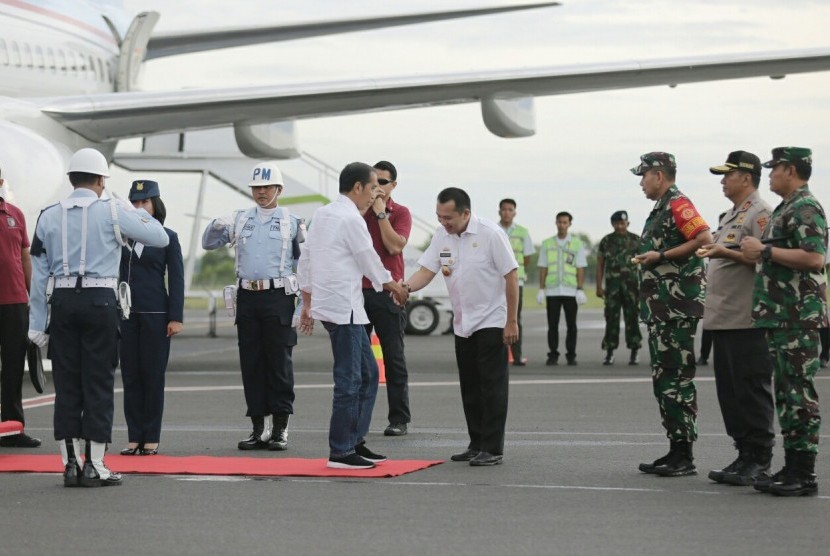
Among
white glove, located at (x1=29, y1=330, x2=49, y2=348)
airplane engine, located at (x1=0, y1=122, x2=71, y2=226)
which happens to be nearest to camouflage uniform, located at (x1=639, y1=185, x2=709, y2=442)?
white glove, located at (x1=29, y1=330, x2=49, y2=348)

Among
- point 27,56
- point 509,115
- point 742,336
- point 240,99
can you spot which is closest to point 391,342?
point 742,336

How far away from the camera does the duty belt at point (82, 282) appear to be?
805 centimetres

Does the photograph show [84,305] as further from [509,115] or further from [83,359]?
[509,115]

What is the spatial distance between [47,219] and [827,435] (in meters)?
5.68

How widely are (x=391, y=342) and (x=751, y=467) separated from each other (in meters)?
3.51

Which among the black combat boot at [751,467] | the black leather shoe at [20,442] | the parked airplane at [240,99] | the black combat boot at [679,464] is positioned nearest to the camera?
the black combat boot at [751,467]

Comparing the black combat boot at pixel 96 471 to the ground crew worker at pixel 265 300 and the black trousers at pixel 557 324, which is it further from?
the black trousers at pixel 557 324

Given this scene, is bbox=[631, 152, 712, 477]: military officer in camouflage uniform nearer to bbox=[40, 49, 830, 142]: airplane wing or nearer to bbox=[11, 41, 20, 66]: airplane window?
bbox=[40, 49, 830, 142]: airplane wing

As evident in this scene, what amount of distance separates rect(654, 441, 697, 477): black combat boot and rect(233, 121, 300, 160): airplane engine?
41.7ft

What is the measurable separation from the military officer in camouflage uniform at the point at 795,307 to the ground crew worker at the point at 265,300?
11.9ft

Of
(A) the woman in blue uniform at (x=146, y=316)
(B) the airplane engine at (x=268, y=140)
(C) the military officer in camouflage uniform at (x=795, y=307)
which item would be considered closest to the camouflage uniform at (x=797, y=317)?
(C) the military officer in camouflage uniform at (x=795, y=307)

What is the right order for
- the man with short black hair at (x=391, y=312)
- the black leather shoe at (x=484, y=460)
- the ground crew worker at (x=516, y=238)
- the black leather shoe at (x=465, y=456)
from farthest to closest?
the ground crew worker at (x=516, y=238)
the man with short black hair at (x=391, y=312)
the black leather shoe at (x=465, y=456)
the black leather shoe at (x=484, y=460)

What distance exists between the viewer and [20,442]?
33.0ft

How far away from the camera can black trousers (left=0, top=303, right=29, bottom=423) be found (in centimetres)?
1038
